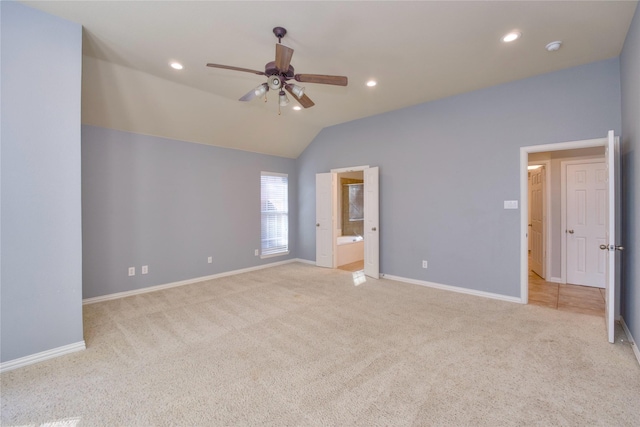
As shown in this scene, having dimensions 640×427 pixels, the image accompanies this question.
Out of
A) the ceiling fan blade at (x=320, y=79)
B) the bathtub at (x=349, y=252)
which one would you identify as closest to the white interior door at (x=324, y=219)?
the bathtub at (x=349, y=252)

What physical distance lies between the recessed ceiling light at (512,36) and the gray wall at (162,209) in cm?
440

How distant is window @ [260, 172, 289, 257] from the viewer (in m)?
5.94

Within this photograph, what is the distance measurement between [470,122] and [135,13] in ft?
13.7

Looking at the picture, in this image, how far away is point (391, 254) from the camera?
4879 millimetres

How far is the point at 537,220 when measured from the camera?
17.5 ft

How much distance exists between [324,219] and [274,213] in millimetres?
1175

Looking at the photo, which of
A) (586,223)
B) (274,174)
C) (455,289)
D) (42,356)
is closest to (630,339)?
(455,289)

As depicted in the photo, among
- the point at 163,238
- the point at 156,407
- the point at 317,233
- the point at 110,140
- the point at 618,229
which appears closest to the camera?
the point at 156,407

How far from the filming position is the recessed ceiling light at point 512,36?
262cm

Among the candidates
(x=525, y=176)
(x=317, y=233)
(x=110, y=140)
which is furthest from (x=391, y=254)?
(x=110, y=140)

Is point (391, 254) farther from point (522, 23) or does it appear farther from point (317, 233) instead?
point (522, 23)

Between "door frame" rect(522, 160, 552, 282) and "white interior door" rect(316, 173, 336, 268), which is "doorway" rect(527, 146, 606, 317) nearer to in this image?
"door frame" rect(522, 160, 552, 282)

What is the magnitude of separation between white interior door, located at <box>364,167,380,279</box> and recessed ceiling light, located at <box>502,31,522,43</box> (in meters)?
2.50

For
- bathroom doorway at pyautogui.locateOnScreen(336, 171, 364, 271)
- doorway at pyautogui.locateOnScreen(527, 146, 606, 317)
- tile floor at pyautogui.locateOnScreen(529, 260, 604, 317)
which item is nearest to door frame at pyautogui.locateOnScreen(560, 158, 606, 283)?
doorway at pyautogui.locateOnScreen(527, 146, 606, 317)
